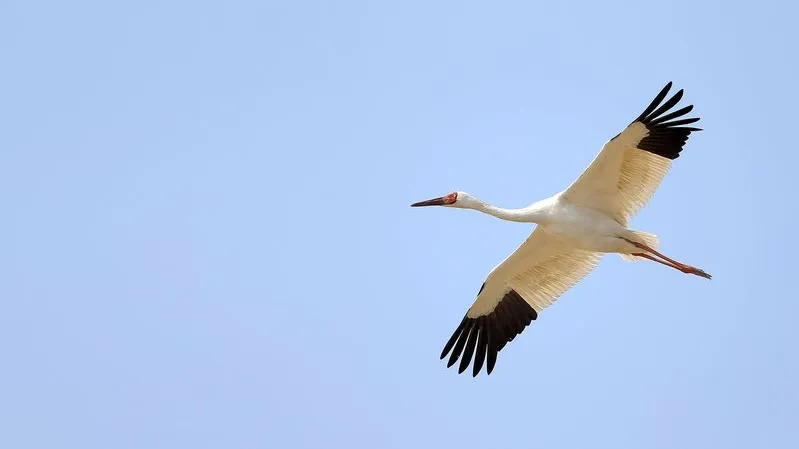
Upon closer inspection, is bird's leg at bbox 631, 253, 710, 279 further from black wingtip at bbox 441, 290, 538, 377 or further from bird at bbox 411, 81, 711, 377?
black wingtip at bbox 441, 290, 538, 377

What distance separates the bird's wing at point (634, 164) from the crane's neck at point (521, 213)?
1.45ft

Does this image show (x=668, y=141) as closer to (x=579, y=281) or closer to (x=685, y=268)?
(x=685, y=268)

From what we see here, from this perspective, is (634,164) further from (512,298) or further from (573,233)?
(512,298)

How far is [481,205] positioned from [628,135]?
2583mm

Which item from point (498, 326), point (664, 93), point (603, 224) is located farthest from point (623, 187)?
point (498, 326)

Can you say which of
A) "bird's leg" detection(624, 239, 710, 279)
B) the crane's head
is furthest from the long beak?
"bird's leg" detection(624, 239, 710, 279)

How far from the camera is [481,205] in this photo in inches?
675

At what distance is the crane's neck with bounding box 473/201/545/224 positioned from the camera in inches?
648

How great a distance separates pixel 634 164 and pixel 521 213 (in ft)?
5.71

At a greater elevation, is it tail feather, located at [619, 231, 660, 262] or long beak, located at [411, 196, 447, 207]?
long beak, located at [411, 196, 447, 207]

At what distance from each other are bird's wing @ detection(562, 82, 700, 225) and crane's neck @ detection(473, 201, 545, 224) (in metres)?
0.44

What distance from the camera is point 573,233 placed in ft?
53.9

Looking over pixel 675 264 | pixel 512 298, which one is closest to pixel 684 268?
pixel 675 264

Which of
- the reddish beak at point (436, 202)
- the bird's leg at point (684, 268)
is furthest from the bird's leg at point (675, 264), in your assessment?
the reddish beak at point (436, 202)
